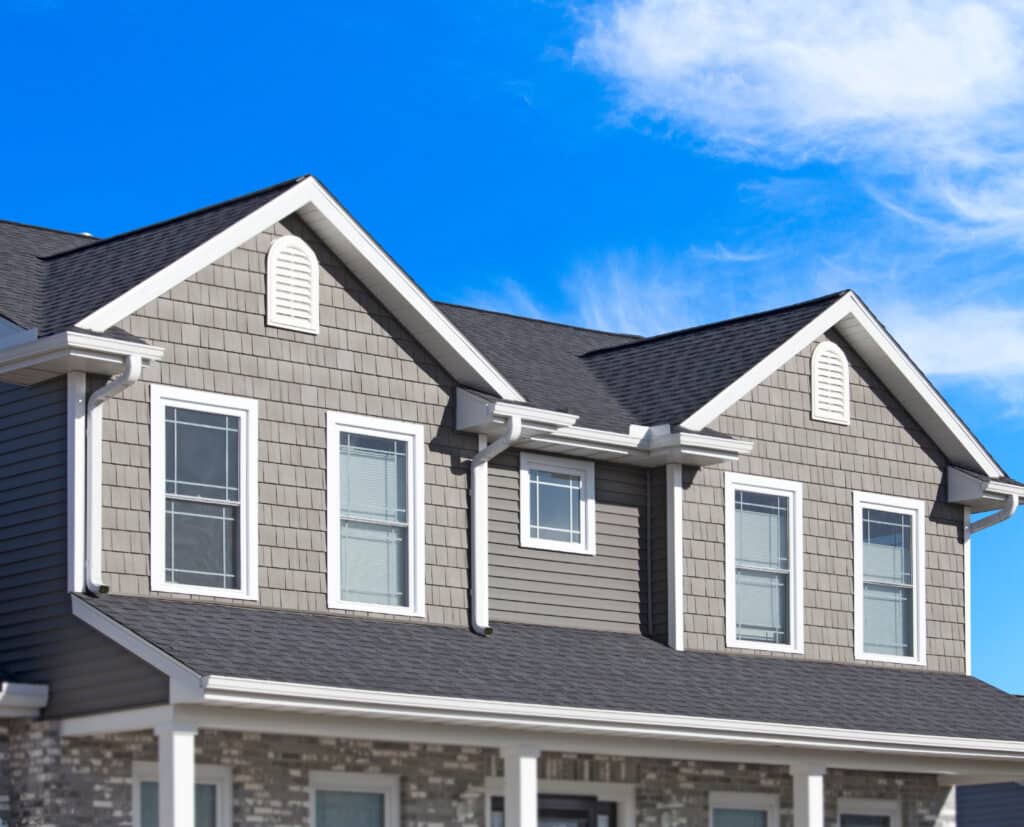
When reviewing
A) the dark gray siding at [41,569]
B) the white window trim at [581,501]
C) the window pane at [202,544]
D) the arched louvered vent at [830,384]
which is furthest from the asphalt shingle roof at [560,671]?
the arched louvered vent at [830,384]

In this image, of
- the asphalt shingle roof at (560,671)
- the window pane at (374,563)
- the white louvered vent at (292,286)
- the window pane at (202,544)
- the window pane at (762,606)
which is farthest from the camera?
the window pane at (762,606)

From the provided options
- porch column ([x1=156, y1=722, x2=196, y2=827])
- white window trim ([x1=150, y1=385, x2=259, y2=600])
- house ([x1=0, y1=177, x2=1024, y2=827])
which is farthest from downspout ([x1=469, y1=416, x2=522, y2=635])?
porch column ([x1=156, y1=722, x2=196, y2=827])

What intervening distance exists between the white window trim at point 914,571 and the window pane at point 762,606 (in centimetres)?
102

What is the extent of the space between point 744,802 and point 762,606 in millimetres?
2093

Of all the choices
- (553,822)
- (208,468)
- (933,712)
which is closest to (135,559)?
(208,468)

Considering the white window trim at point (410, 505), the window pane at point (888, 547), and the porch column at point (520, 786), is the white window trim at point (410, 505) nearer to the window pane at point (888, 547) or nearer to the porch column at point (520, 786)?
the porch column at point (520, 786)

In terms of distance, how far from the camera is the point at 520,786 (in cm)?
1716

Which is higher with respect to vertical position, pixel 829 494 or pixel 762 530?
pixel 829 494

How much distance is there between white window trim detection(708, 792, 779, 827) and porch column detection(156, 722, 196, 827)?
23.3 feet

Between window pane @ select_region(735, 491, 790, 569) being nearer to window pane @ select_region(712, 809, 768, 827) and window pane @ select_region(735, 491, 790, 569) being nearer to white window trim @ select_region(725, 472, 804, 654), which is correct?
white window trim @ select_region(725, 472, 804, 654)

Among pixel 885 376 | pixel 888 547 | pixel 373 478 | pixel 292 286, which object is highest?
pixel 292 286

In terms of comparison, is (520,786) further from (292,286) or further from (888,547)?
(888,547)

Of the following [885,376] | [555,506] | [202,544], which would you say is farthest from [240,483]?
[885,376]

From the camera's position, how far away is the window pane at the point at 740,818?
20.6m
